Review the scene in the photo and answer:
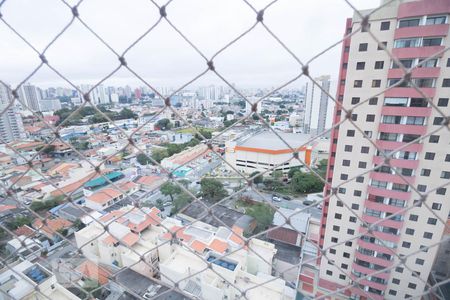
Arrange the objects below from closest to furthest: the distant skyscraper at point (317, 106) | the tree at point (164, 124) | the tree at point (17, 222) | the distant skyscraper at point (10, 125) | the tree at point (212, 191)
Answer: the tree at point (17, 222) < the tree at point (212, 191) < the distant skyscraper at point (10, 125) < the distant skyscraper at point (317, 106) < the tree at point (164, 124)

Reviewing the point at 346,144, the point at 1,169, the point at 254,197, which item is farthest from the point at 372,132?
the point at 1,169

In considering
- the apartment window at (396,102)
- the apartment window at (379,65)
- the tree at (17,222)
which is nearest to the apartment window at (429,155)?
the apartment window at (396,102)

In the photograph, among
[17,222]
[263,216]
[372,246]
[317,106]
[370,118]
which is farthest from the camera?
[317,106]

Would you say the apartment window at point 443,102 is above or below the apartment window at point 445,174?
above

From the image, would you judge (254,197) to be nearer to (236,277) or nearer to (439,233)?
(236,277)

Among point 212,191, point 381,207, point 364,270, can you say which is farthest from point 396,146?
point 212,191

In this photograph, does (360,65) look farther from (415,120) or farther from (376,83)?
(415,120)

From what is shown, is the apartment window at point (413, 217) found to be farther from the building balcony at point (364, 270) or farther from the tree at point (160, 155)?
the tree at point (160, 155)
